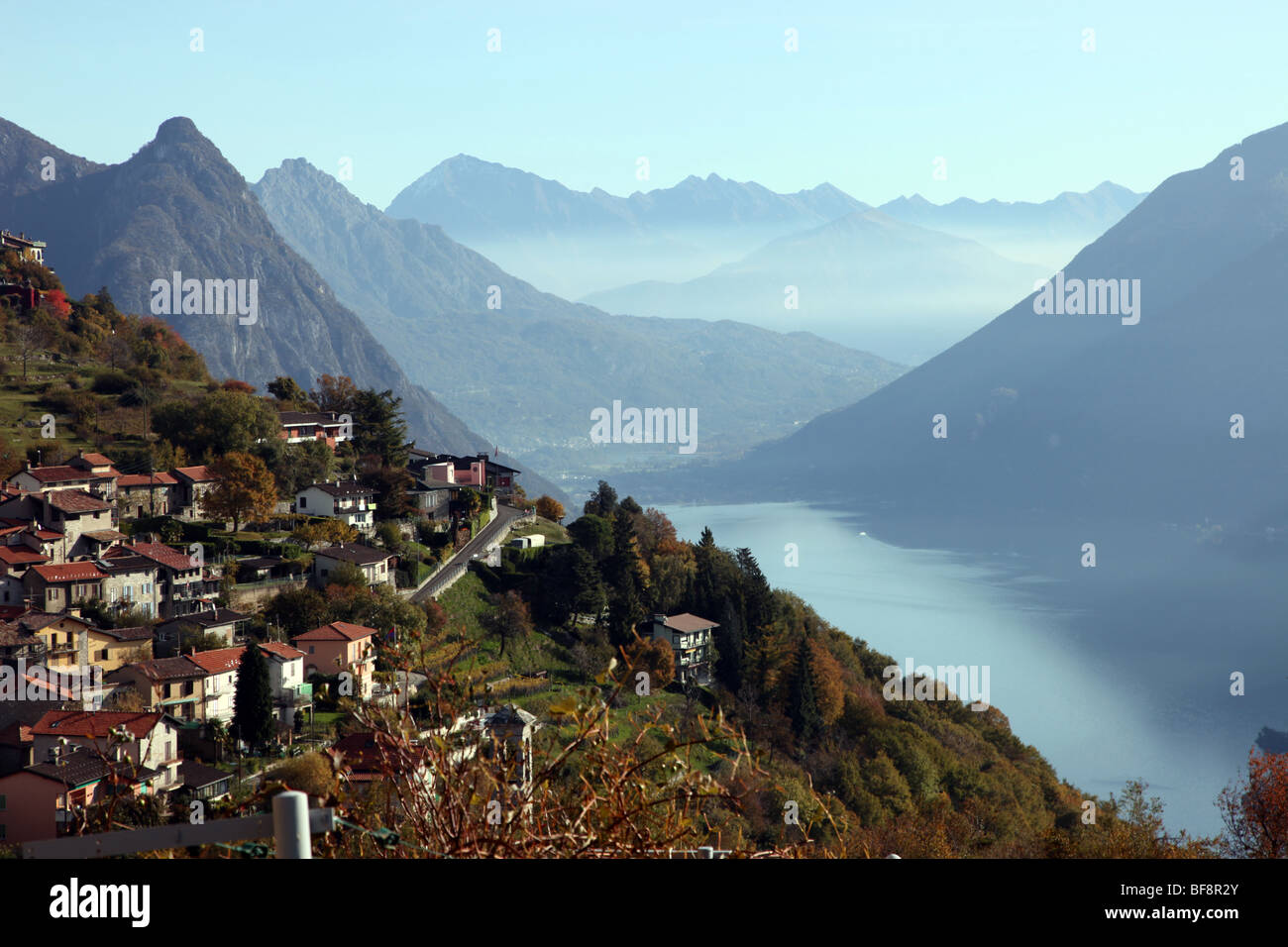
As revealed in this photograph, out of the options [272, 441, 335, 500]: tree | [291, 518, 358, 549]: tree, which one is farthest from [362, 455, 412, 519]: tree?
[291, 518, 358, 549]: tree

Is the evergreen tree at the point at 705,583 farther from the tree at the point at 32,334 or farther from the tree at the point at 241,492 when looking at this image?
the tree at the point at 32,334

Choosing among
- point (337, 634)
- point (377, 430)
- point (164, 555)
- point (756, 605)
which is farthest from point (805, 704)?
point (164, 555)

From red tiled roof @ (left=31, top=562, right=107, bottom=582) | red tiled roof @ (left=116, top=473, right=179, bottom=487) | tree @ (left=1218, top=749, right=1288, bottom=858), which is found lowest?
tree @ (left=1218, top=749, right=1288, bottom=858)

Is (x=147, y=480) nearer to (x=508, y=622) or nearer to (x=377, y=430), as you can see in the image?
(x=377, y=430)

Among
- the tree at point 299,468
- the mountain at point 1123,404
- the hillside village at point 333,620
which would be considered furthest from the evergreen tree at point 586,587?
the mountain at point 1123,404

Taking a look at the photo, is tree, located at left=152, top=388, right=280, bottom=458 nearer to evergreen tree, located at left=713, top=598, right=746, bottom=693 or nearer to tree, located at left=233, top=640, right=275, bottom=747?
tree, located at left=233, top=640, right=275, bottom=747

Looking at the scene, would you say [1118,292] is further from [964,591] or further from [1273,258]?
[964,591]
